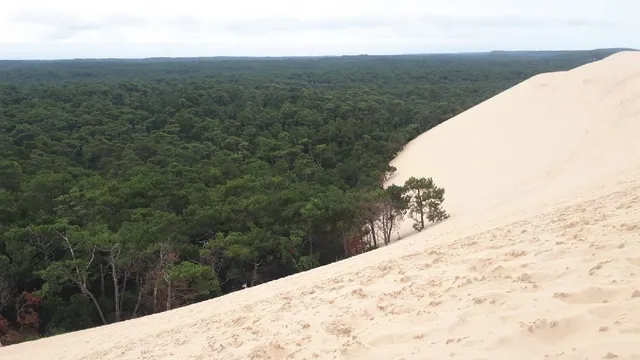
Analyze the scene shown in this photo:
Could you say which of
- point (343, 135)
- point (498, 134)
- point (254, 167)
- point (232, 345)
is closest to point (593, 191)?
point (232, 345)

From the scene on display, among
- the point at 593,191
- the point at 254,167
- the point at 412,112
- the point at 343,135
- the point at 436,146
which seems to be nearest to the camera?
the point at 593,191

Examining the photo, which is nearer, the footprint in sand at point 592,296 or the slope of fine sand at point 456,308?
the slope of fine sand at point 456,308

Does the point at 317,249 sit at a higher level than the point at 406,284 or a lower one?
lower

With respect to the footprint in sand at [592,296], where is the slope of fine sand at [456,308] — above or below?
below

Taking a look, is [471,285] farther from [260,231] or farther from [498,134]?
[498,134]

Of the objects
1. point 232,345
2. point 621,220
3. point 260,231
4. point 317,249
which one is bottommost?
point 317,249

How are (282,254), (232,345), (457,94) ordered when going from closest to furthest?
A: (232,345) < (282,254) < (457,94)

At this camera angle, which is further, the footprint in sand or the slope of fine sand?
the footprint in sand

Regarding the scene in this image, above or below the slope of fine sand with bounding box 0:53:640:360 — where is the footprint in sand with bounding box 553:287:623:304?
above

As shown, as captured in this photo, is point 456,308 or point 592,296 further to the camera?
point 456,308

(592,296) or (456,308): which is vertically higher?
(592,296)

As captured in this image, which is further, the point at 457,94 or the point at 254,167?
the point at 457,94
